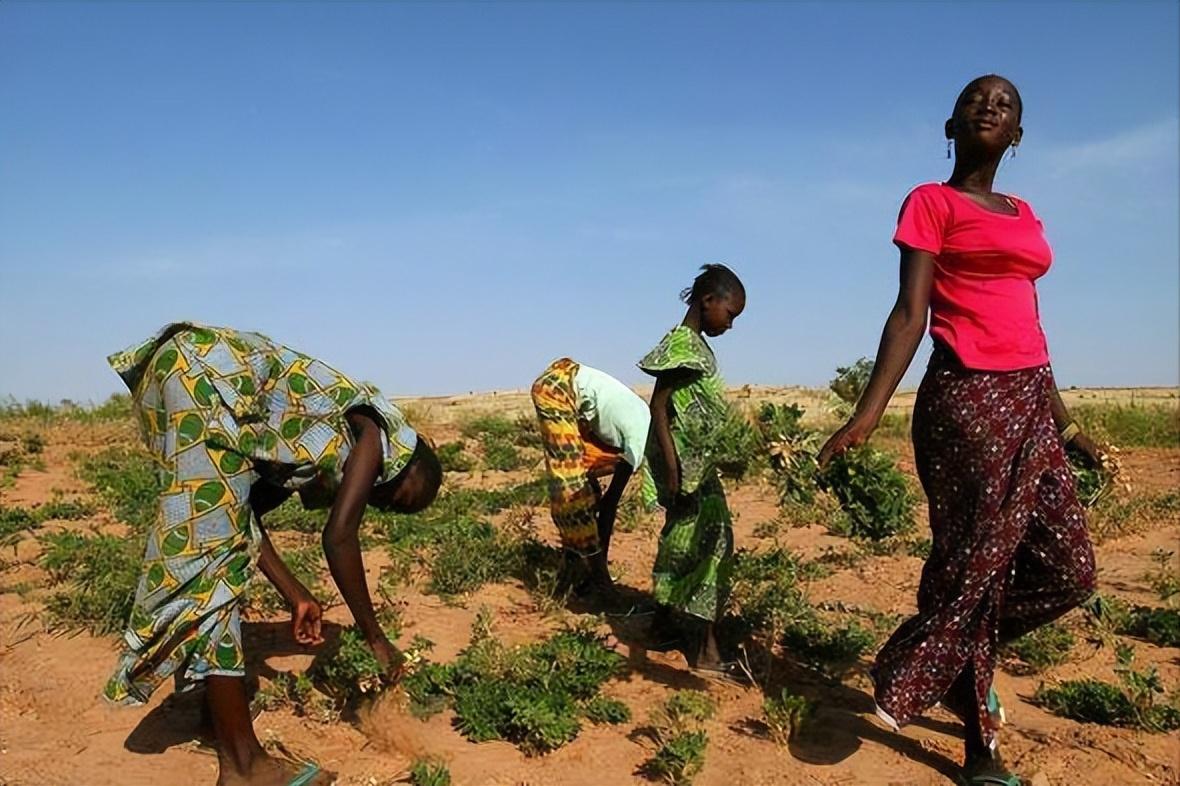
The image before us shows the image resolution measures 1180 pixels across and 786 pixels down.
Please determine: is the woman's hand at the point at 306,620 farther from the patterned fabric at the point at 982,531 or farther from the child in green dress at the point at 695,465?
the patterned fabric at the point at 982,531

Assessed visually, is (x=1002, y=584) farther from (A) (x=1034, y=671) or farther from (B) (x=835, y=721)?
(A) (x=1034, y=671)

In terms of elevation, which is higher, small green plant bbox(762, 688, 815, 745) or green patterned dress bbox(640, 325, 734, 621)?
green patterned dress bbox(640, 325, 734, 621)

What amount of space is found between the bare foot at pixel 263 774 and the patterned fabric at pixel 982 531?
2.01 metres

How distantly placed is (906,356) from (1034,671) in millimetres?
2112

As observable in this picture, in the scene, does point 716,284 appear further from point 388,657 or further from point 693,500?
point 388,657

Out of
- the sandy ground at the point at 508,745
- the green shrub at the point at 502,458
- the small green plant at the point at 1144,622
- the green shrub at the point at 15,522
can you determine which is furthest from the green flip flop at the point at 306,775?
the green shrub at the point at 502,458

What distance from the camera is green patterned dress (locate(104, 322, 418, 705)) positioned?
334 cm

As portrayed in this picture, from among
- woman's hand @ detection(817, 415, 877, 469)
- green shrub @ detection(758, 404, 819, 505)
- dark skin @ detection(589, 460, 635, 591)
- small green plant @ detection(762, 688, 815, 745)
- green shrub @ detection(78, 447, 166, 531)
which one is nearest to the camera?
woman's hand @ detection(817, 415, 877, 469)

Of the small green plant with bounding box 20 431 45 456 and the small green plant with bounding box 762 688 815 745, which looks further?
the small green plant with bounding box 20 431 45 456

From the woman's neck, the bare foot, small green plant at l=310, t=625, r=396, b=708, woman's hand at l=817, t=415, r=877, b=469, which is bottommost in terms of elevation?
the bare foot

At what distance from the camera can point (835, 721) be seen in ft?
13.7

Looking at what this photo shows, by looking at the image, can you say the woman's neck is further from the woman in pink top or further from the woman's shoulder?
the woman's shoulder

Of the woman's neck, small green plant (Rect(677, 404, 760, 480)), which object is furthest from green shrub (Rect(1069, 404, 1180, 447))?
the woman's neck

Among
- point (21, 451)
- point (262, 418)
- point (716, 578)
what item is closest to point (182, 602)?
point (262, 418)
